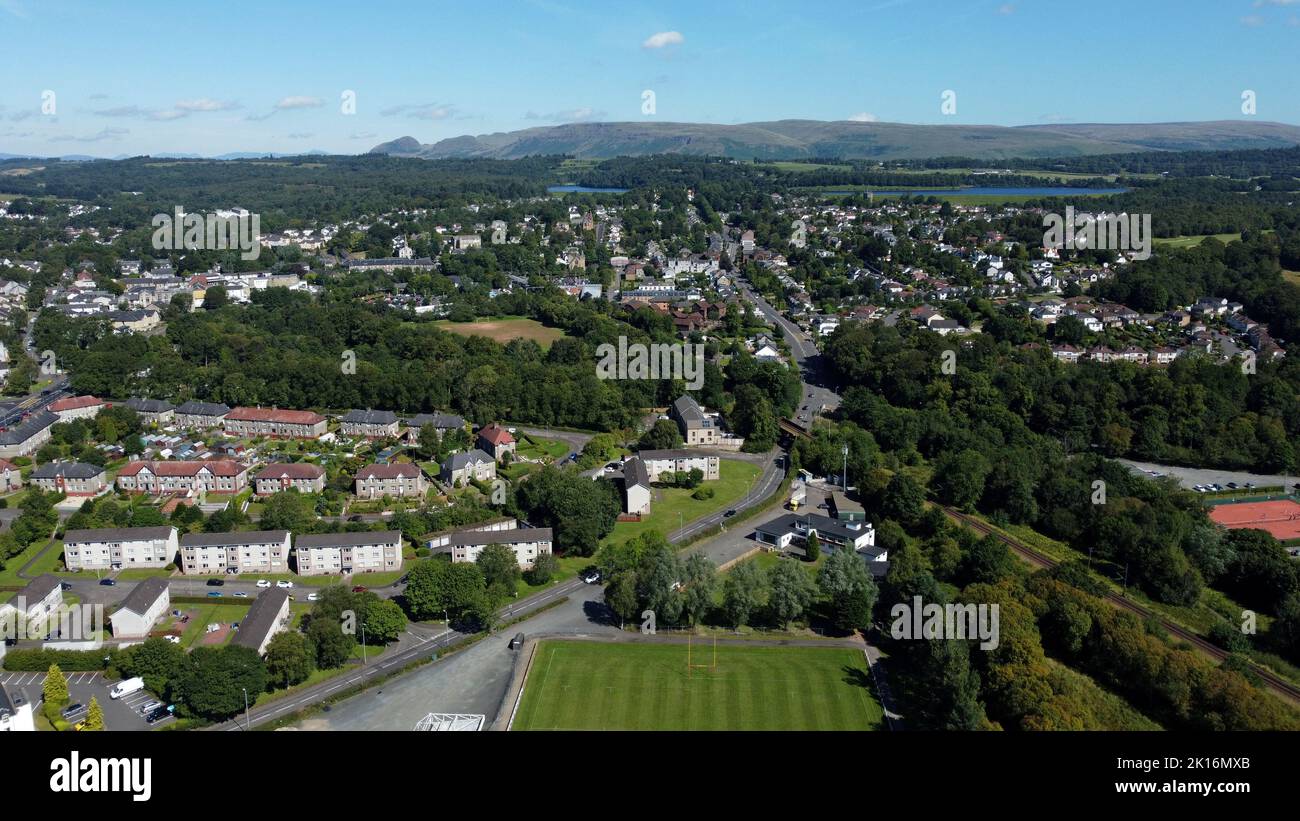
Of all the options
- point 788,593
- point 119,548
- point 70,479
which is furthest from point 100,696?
point 788,593

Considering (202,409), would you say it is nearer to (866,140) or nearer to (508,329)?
(508,329)

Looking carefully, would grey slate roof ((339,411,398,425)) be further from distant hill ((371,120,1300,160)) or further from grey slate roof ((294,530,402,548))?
distant hill ((371,120,1300,160))

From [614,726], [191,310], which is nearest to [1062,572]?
[614,726]

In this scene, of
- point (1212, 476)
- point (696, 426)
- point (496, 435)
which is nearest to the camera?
point (1212, 476)
